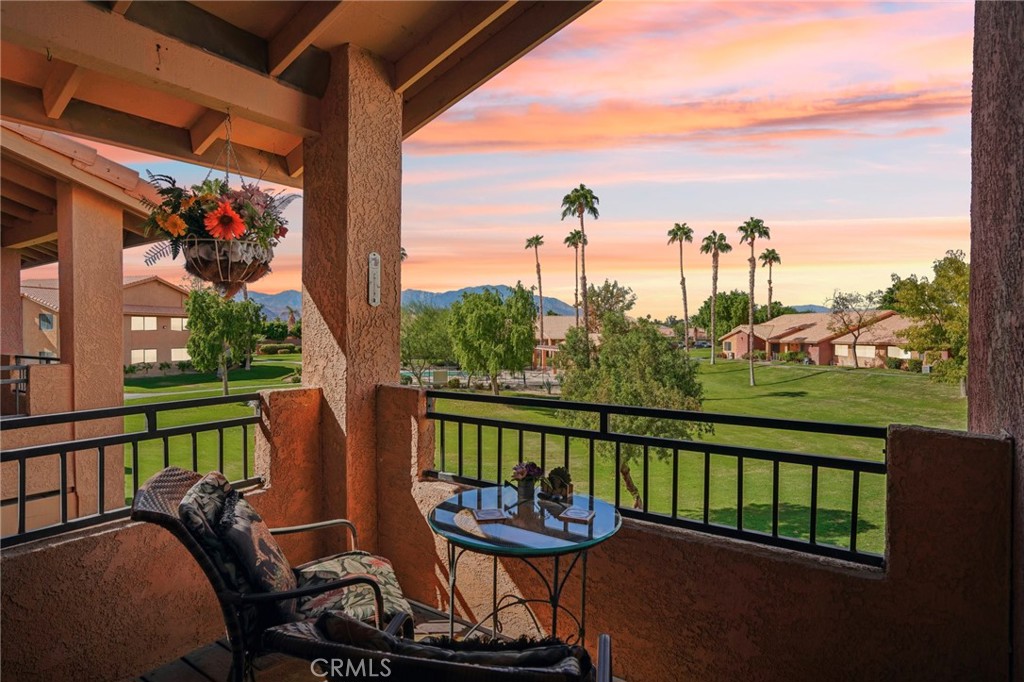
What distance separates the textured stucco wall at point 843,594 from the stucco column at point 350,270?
3.91ft

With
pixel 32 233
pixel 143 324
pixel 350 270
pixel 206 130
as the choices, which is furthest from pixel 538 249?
pixel 350 270

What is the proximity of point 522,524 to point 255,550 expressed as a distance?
3.14 ft

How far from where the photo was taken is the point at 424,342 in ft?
109

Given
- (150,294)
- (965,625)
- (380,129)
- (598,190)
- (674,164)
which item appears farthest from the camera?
(674,164)

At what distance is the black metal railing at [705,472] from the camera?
81.2 inches

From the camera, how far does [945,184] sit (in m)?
25.6

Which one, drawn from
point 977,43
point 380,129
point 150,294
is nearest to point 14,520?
point 380,129

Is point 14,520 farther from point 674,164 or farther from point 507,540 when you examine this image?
point 674,164

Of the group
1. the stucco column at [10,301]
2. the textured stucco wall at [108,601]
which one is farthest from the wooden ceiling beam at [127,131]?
the stucco column at [10,301]

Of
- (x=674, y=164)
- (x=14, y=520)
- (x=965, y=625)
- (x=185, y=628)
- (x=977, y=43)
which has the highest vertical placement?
(x=674, y=164)

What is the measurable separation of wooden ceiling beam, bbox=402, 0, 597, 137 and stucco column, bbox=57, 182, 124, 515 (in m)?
4.11

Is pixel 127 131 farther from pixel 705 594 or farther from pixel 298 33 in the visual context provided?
pixel 705 594

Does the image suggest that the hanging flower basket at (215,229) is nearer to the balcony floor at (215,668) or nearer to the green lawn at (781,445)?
the balcony floor at (215,668)

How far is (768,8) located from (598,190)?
28.2 metres
